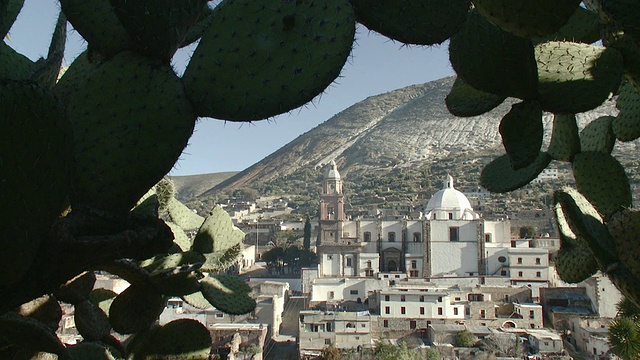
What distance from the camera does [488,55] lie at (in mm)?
1564

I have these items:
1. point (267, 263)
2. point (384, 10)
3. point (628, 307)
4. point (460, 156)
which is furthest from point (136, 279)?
point (460, 156)

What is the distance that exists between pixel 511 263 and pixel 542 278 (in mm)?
1388

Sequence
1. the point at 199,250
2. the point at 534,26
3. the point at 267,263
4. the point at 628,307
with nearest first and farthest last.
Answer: the point at 534,26, the point at 199,250, the point at 628,307, the point at 267,263

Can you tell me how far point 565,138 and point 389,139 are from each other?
322ft

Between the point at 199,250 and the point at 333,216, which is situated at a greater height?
the point at 333,216

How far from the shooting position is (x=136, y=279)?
2.36 metres

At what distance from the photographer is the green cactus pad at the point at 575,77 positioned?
183 cm

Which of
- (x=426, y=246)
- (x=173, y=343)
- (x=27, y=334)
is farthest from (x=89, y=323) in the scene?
(x=426, y=246)

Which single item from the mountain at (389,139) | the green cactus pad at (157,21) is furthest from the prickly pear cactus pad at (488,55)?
the mountain at (389,139)

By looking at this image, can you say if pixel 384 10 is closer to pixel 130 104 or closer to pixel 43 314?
pixel 130 104

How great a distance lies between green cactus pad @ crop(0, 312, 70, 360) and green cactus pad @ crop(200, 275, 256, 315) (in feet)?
3.60

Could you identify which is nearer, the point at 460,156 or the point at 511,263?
the point at 511,263

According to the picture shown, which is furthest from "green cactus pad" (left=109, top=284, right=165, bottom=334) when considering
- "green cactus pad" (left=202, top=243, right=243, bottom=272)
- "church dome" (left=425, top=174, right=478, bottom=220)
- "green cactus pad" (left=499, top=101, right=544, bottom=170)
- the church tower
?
"church dome" (left=425, top=174, right=478, bottom=220)

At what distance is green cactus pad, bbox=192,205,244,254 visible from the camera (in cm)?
324
